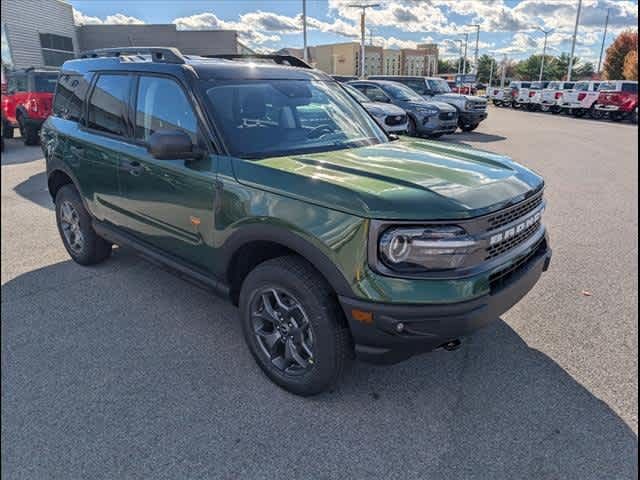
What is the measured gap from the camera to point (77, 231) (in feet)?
14.8

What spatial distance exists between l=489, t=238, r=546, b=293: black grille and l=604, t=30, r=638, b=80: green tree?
65554 mm

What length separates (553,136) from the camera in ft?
52.0

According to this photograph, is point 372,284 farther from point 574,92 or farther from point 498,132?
point 574,92

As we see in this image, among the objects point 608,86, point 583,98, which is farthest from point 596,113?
Answer: point 608,86

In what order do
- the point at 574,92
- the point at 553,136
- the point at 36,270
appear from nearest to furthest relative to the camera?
1. the point at 36,270
2. the point at 553,136
3. the point at 574,92

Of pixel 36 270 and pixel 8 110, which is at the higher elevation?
pixel 8 110

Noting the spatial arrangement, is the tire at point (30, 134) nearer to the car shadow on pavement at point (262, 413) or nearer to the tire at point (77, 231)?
the tire at point (77, 231)

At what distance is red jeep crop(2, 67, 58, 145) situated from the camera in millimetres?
11797

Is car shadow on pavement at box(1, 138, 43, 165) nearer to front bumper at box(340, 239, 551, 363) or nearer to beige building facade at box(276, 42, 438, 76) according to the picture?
front bumper at box(340, 239, 551, 363)

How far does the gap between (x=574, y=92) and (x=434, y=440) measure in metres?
28.6

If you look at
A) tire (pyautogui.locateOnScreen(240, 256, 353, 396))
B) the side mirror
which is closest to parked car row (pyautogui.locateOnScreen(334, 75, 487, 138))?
the side mirror

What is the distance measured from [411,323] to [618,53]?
70996 millimetres

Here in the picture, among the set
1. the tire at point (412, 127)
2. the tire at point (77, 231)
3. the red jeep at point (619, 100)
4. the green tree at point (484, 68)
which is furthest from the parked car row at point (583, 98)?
the green tree at point (484, 68)

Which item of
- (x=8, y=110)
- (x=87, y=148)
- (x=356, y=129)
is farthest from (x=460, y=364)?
(x=8, y=110)
